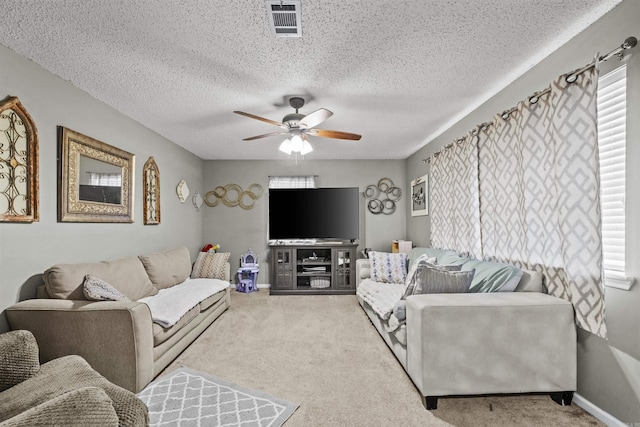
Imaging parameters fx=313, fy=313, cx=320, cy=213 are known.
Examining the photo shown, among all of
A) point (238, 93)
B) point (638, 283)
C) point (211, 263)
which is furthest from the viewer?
point (211, 263)

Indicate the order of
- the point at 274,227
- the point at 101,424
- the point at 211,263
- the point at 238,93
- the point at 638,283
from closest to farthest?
the point at 101,424 < the point at 638,283 < the point at 238,93 < the point at 211,263 < the point at 274,227

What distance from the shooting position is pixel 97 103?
299cm

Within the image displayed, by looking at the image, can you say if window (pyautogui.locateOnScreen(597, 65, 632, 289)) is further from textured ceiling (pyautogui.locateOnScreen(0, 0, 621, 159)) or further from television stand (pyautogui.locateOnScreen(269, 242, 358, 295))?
television stand (pyautogui.locateOnScreen(269, 242, 358, 295))

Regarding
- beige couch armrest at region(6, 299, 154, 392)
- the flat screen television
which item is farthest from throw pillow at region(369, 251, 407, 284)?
beige couch armrest at region(6, 299, 154, 392)

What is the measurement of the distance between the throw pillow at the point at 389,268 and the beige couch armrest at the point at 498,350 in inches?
82.2

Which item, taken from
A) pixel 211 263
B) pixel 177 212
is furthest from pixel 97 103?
pixel 211 263

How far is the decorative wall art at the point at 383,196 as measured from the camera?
580cm

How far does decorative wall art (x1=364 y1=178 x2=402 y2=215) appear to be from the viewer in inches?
228

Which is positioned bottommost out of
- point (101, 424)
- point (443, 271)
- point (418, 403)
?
point (418, 403)

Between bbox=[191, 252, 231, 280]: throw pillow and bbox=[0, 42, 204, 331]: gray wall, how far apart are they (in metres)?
0.63

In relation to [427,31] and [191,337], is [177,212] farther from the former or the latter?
[427,31]

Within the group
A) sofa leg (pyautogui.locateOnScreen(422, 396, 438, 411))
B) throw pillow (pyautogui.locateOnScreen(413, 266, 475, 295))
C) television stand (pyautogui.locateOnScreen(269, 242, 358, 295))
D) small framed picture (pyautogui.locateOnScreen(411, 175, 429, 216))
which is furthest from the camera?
television stand (pyautogui.locateOnScreen(269, 242, 358, 295))

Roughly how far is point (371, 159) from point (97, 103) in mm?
A: 4192

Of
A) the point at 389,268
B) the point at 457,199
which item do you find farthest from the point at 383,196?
the point at 457,199
